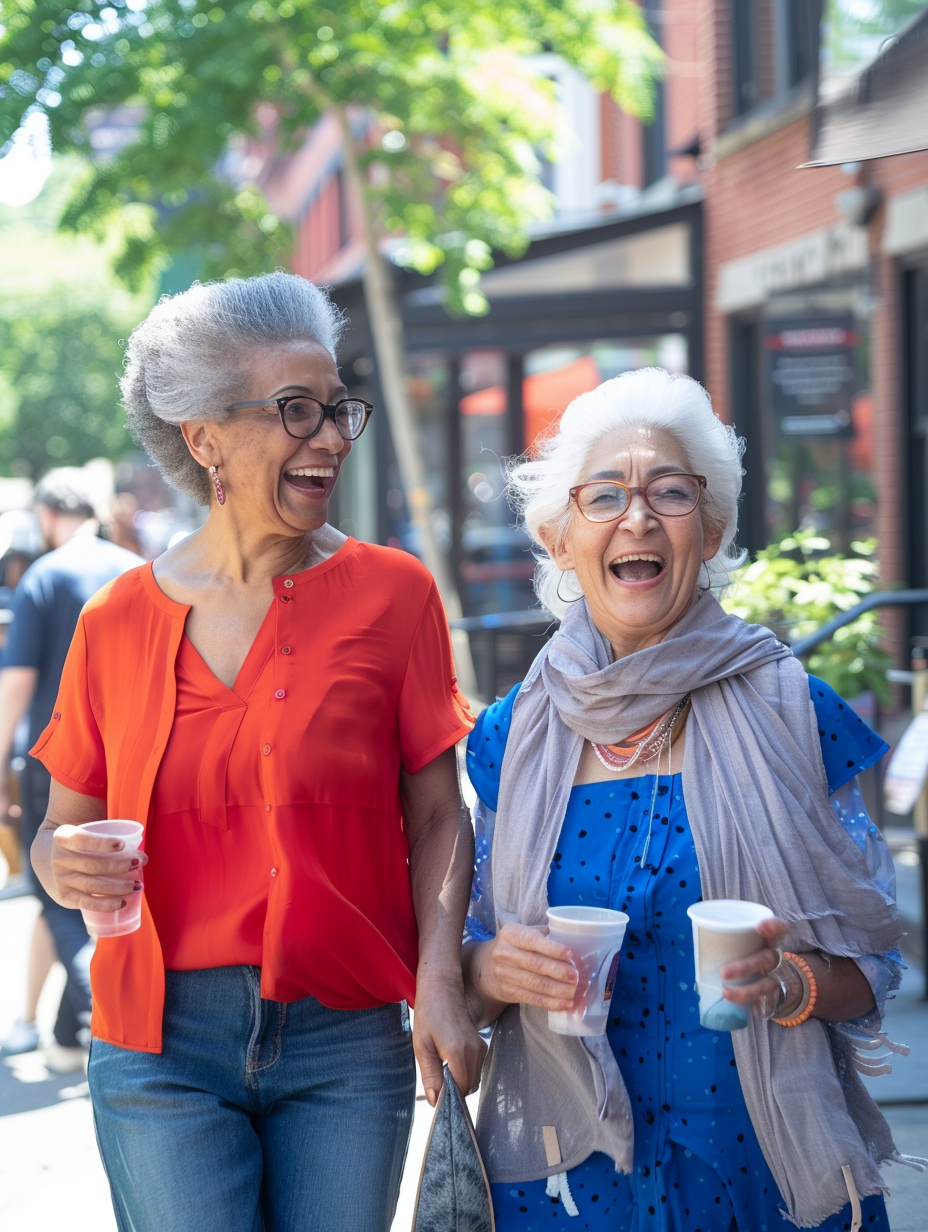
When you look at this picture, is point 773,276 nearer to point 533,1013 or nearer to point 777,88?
point 777,88

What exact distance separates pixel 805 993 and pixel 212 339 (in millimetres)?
1390

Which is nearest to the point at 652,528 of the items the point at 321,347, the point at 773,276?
the point at 321,347

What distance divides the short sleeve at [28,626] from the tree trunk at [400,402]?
6400 millimetres

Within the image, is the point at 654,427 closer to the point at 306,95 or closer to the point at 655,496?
the point at 655,496

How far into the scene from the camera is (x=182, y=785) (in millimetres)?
2424

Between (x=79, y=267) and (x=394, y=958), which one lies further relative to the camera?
(x=79, y=267)

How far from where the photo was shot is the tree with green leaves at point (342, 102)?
32.4 feet

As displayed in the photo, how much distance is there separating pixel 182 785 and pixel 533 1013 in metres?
0.66

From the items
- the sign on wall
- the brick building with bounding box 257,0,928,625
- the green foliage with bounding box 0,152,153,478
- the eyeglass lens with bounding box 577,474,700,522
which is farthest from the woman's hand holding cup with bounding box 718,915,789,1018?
the green foliage with bounding box 0,152,153,478

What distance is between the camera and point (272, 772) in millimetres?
2387

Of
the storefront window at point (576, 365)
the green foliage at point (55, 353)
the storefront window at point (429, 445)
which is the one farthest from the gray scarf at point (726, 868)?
the green foliage at point (55, 353)

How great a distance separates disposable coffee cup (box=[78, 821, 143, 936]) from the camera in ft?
7.55

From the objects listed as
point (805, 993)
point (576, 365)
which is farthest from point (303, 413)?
point (576, 365)

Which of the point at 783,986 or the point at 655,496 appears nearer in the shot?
the point at 783,986
